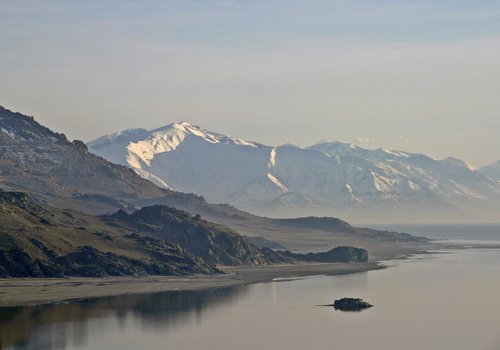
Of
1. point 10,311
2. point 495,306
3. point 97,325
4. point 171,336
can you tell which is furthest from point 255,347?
point 495,306

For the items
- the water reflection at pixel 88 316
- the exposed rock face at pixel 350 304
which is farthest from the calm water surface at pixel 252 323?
the exposed rock face at pixel 350 304

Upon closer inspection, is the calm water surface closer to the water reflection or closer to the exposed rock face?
the water reflection

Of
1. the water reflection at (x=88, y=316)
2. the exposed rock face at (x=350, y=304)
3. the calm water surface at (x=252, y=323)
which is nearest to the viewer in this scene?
the water reflection at (x=88, y=316)

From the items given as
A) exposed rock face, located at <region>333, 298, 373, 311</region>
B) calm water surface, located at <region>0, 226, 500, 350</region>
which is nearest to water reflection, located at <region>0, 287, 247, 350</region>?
calm water surface, located at <region>0, 226, 500, 350</region>

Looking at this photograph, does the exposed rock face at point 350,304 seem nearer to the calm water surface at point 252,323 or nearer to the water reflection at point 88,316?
the calm water surface at point 252,323

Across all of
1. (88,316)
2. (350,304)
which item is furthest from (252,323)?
(88,316)

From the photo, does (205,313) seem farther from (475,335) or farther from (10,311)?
(475,335)
